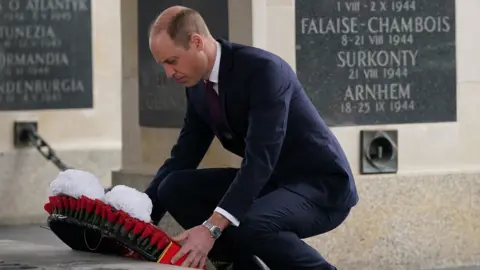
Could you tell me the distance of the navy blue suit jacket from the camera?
19.7 feet

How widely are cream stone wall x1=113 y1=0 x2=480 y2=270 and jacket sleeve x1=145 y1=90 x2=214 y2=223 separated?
1845 millimetres

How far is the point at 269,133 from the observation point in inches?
237

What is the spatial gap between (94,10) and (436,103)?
3.65 m

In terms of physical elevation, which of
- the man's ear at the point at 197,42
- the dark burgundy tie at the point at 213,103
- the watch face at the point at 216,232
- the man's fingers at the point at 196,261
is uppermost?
the man's ear at the point at 197,42

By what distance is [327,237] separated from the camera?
8.48 meters

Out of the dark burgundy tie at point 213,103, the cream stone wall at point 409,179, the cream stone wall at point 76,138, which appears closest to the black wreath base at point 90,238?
the dark burgundy tie at point 213,103

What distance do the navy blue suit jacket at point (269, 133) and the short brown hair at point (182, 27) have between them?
0.85 ft

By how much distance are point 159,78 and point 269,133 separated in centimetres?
317

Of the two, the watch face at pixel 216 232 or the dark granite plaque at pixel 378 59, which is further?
the dark granite plaque at pixel 378 59

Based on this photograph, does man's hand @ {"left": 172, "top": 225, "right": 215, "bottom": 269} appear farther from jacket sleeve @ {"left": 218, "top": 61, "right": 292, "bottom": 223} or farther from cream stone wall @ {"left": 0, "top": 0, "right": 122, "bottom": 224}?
cream stone wall @ {"left": 0, "top": 0, "right": 122, "bottom": 224}

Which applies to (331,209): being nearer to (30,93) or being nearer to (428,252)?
(428,252)

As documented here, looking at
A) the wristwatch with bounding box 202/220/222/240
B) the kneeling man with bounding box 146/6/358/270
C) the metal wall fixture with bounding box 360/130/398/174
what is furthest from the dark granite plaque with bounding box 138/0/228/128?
the wristwatch with bounding box 202/220/222/240

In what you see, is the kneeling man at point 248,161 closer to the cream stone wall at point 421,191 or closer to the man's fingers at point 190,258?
the man's fingers at point 190,258

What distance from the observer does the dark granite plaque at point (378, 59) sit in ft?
28.2
